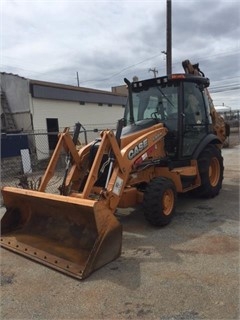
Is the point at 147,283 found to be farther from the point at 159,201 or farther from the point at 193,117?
the point at 193,117

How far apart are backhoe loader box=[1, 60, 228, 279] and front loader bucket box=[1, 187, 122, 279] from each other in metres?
0.01

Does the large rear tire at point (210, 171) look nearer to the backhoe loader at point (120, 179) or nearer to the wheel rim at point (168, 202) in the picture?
the backhoe loader at point (120, 179)

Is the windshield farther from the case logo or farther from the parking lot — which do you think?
the parking lot

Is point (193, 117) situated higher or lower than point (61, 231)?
higher

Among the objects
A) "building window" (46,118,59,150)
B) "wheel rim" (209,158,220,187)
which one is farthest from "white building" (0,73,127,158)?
"wheel rim" (209,158,220,187)

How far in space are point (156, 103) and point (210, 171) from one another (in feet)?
6.26

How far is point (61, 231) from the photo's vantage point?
484cm

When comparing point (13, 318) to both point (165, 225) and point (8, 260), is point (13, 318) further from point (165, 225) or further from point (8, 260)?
point (165, 225)

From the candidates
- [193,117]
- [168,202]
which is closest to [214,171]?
[193,117]

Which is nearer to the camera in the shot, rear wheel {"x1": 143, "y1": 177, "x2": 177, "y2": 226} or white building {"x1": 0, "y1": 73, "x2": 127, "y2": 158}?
rear wheel {"x1": 143, "y1": 177, "x2": 177, "y2": 226}

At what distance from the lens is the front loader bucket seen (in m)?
4.22

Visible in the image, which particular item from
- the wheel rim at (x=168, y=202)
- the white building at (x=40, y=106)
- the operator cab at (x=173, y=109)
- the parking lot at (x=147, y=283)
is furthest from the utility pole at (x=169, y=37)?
the parking lot at (x=147, y=283)

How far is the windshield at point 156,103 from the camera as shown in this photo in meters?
6.76

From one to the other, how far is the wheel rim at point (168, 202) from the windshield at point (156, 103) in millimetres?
1641
